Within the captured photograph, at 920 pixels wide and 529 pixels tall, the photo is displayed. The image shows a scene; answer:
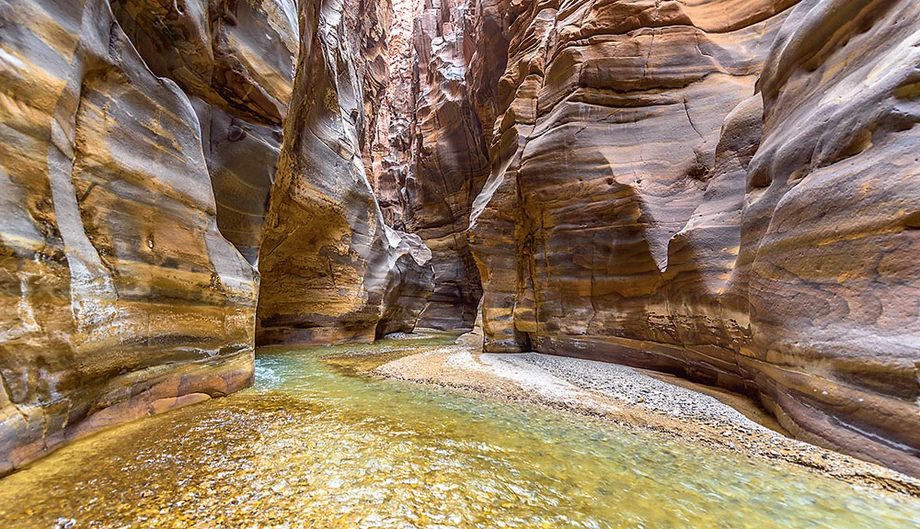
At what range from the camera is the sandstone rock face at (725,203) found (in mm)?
2754

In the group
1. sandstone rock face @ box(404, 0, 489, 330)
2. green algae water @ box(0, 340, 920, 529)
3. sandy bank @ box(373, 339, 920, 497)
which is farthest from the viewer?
sandstone rock face @ box(404, 0, 489, 330)

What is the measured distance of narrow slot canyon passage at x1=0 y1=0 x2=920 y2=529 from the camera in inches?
91.5

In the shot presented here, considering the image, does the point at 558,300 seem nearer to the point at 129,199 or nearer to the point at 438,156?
the point at 129,199

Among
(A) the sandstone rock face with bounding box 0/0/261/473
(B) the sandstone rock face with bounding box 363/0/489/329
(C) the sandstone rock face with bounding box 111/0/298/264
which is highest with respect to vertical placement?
(B) the sandstone rock face with bounding box 363/0/489/329

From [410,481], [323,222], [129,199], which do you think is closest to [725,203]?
[410,481]

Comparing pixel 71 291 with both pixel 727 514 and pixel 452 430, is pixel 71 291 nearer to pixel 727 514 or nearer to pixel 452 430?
pixel 452 430

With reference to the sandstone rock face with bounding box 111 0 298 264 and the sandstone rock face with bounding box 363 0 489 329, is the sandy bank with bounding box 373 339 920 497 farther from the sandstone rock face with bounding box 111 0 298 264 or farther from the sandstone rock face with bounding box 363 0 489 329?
the sandstone rock face with bounding box 363 0 489 329

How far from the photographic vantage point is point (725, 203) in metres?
5.43

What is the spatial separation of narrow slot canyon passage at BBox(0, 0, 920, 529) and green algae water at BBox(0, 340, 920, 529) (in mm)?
25

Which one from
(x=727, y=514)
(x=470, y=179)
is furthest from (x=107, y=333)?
(x=470, y=179)

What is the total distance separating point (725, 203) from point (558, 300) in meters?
4.23

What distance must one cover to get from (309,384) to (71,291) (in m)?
3.20

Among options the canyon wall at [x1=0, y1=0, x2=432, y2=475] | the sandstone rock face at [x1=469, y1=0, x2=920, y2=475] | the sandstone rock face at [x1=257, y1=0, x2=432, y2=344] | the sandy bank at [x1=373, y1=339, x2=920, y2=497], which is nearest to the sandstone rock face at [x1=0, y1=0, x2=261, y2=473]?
the canyon wall at [x1=0, y1=0, x2=432, y2=475]

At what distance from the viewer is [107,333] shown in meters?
3.20
